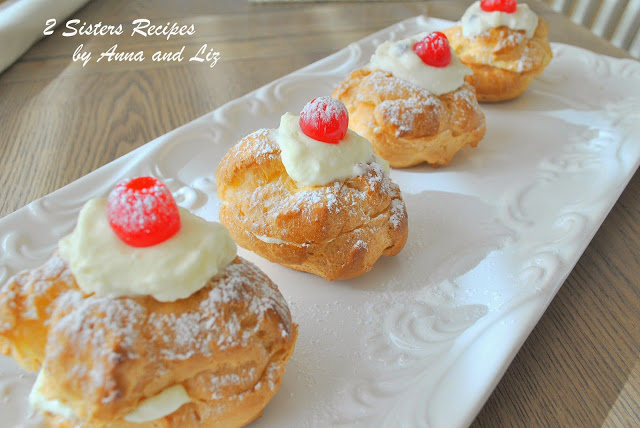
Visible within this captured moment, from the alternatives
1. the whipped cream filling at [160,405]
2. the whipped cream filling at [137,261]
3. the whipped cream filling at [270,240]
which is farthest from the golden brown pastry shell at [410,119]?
the whipped cream filling at [160,405]

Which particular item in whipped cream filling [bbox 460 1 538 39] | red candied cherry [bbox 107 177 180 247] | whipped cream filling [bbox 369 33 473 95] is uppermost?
red candied cherry [bbox 107 177 180 247]

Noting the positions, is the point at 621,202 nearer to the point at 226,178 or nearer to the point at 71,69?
the point at 226,178

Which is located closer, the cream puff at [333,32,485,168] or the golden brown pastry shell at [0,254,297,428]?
the golden brown pastry shell at [0,254,297,428]

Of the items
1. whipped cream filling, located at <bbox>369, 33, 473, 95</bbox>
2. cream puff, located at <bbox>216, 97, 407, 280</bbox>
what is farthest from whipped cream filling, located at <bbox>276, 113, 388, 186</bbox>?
whipped cream filling, located at <bbox>369, 33, 473, 95</bbox>

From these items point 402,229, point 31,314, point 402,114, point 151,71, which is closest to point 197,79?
point 151,71

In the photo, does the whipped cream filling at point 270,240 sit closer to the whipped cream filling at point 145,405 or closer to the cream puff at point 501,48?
the whipped cream filling at point 145,405

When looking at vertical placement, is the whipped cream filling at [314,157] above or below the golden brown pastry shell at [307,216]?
above

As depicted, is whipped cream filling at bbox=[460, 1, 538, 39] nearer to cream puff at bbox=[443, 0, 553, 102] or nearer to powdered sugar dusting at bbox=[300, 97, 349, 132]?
cream puff at bbox=[443, 0, 553, 102]
